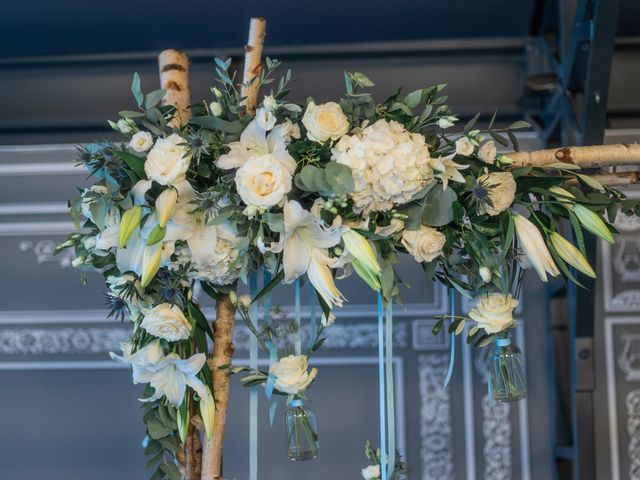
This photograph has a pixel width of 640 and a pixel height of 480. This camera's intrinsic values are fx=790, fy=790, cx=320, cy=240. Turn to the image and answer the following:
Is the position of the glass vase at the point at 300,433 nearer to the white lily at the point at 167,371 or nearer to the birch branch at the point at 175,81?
the white lily at the point at 167,371

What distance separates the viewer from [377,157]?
127 centimetres

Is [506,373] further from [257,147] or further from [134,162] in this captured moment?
[134,162]

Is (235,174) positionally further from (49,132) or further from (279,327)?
(49,132)

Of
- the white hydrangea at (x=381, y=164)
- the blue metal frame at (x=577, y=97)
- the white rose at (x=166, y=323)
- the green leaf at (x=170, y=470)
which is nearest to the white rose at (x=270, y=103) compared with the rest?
the white hydrangea at (x=381, y=164)

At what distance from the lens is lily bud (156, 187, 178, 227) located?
1.27 meters

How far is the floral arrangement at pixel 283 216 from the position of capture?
1.28 metres

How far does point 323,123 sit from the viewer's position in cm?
129

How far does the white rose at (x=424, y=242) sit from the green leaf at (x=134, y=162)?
46cm

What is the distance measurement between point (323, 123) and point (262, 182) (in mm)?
145

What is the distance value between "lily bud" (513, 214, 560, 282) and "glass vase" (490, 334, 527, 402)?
17 cm

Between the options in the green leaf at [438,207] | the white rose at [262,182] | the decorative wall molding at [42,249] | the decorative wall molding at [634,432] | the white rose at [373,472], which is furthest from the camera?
the decorative wall molding at [42,249]

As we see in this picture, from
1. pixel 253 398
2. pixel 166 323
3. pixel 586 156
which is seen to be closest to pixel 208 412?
pixel 253 398

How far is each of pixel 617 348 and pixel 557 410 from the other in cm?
35

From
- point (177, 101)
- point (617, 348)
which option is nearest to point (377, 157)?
point (177, 101)
